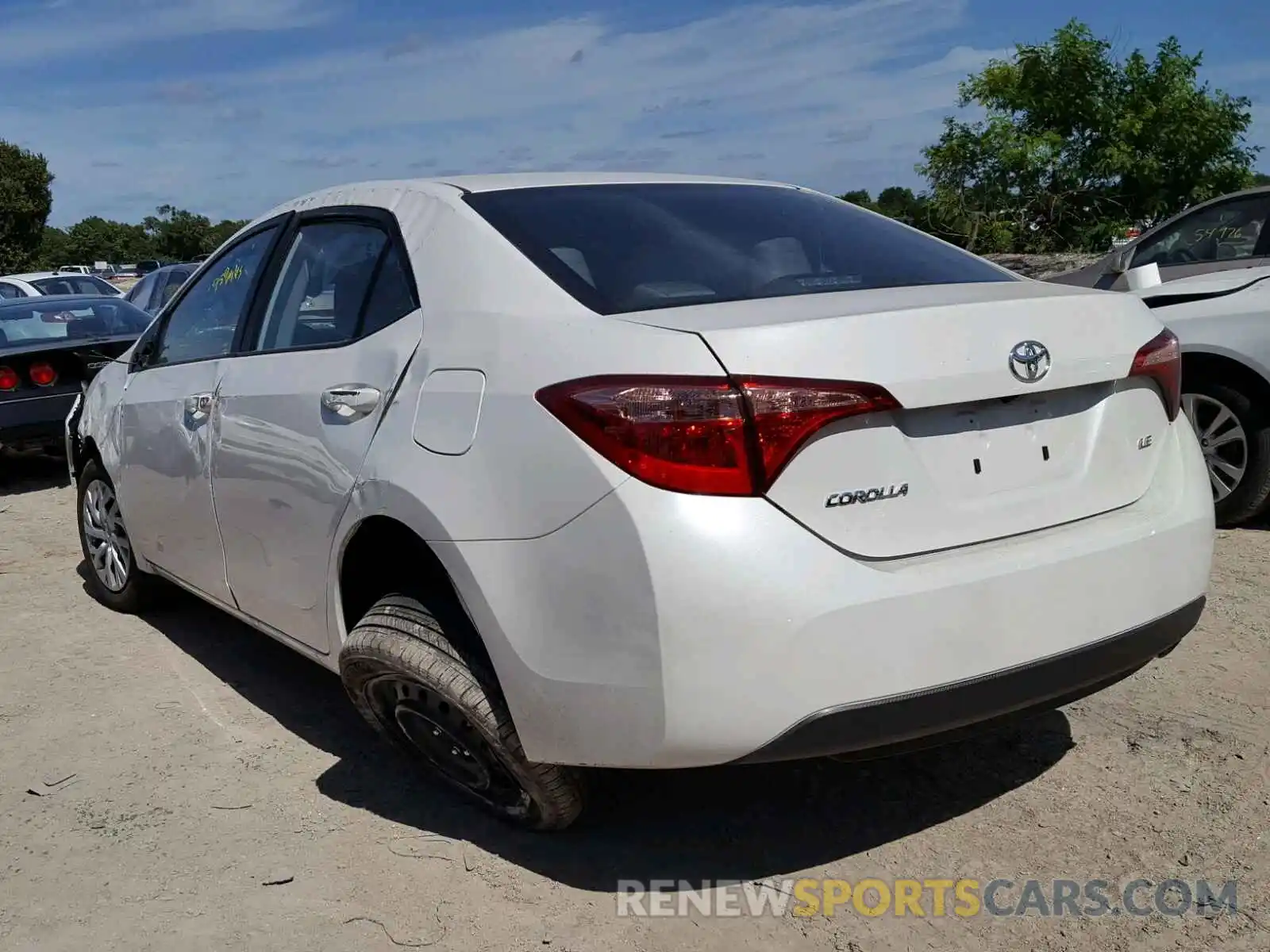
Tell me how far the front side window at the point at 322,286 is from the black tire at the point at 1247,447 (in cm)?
383

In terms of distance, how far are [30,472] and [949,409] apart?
8.96 metres

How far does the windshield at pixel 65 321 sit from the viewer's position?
9.20 metres

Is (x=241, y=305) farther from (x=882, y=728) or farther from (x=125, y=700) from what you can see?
(x=882, y=728)

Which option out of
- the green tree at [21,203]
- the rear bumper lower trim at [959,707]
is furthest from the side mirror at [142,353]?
the green tree at [21,203]

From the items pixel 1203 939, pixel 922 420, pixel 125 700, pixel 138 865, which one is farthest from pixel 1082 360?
pixel 125 700

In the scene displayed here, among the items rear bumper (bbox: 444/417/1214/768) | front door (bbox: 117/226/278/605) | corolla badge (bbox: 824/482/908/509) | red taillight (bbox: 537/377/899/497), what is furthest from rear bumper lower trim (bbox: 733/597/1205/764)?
front door (bbox: 117/226/278/605)

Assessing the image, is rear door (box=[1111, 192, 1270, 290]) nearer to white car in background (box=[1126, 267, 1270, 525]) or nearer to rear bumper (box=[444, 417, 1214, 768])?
white car in background (box=[1126, 267, 1270, 525])

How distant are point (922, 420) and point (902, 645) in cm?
46

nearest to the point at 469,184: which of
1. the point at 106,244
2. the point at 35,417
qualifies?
the point at 35,417

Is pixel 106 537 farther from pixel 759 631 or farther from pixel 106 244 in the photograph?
pixel 106 244

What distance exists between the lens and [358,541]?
3.11 m

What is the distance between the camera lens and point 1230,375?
217 inches

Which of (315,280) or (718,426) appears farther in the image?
(315,280)

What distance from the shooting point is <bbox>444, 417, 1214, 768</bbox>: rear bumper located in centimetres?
Result: 232
